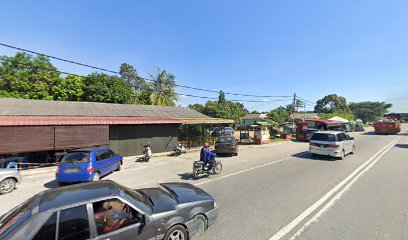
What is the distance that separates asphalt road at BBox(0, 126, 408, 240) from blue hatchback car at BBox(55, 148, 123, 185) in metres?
1.06

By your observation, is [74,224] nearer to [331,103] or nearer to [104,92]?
[104,92]

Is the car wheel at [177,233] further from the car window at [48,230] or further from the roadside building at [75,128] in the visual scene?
the roadside building at [75,128]

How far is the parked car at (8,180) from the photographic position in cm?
788

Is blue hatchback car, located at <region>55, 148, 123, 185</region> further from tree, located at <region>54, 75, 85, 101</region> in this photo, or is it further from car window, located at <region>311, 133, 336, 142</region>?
tree, located at <region>54, 75, 85, 101</region>

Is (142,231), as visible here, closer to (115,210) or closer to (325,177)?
(115,210)

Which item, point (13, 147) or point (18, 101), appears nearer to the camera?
point (13, 147)

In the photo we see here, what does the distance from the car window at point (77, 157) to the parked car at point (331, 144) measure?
44.3 feet

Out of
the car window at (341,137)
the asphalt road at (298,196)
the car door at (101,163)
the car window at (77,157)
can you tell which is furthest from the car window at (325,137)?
the car window at (77,157)

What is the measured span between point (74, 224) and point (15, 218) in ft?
3.03

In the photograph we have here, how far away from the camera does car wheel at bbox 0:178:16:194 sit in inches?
310

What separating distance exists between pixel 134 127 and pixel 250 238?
13691mm

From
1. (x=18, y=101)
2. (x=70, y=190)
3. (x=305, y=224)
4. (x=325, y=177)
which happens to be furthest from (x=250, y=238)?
(x=18, y=101)

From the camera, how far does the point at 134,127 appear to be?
16281 millimetres

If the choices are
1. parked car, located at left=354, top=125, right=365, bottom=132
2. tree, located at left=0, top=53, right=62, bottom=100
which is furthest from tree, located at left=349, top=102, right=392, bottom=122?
tree, located at left=0, top=53, right=62, bottom=100
